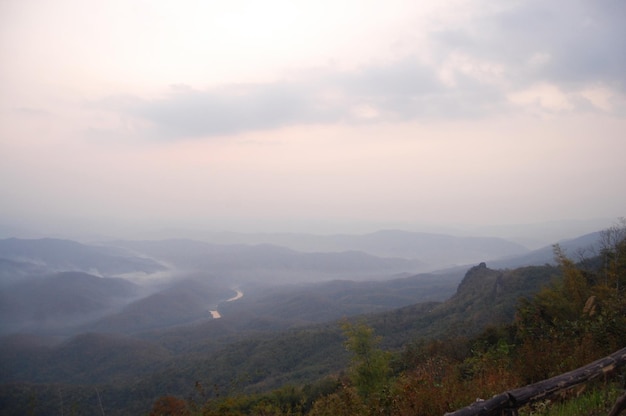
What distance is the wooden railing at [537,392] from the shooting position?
4.24m

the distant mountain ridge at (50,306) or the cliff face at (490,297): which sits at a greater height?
the cliff face at (490,297)

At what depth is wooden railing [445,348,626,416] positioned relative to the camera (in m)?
4.24

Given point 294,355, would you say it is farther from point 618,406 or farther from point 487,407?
point 618,406

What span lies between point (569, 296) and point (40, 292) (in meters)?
228

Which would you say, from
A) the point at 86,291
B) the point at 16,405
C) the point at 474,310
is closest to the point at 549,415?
the point at 474,310

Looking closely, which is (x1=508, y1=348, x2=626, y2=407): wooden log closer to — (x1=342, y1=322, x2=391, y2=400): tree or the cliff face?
(x1=342, y1=322, x2=391, y2=400): tree

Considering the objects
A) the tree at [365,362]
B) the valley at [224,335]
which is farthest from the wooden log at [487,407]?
the tree at [365,362]

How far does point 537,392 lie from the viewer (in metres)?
4.72

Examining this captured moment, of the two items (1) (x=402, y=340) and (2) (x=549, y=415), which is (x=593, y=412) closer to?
(2) (x=549, y=415)

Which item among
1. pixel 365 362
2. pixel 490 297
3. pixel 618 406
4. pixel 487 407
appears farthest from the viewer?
pixel 490 297

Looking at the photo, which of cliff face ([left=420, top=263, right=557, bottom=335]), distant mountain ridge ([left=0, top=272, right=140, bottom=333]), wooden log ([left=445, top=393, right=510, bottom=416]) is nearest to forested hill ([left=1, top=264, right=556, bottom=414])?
cliff face ([left=420, top=263, right=557, bottom=335])

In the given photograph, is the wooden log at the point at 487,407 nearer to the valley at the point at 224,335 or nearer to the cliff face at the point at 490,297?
the valley at the point at 224,335

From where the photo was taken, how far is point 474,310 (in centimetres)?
4550

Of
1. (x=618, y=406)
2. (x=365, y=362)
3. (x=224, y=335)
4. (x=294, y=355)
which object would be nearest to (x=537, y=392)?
(x=618, y=406)
